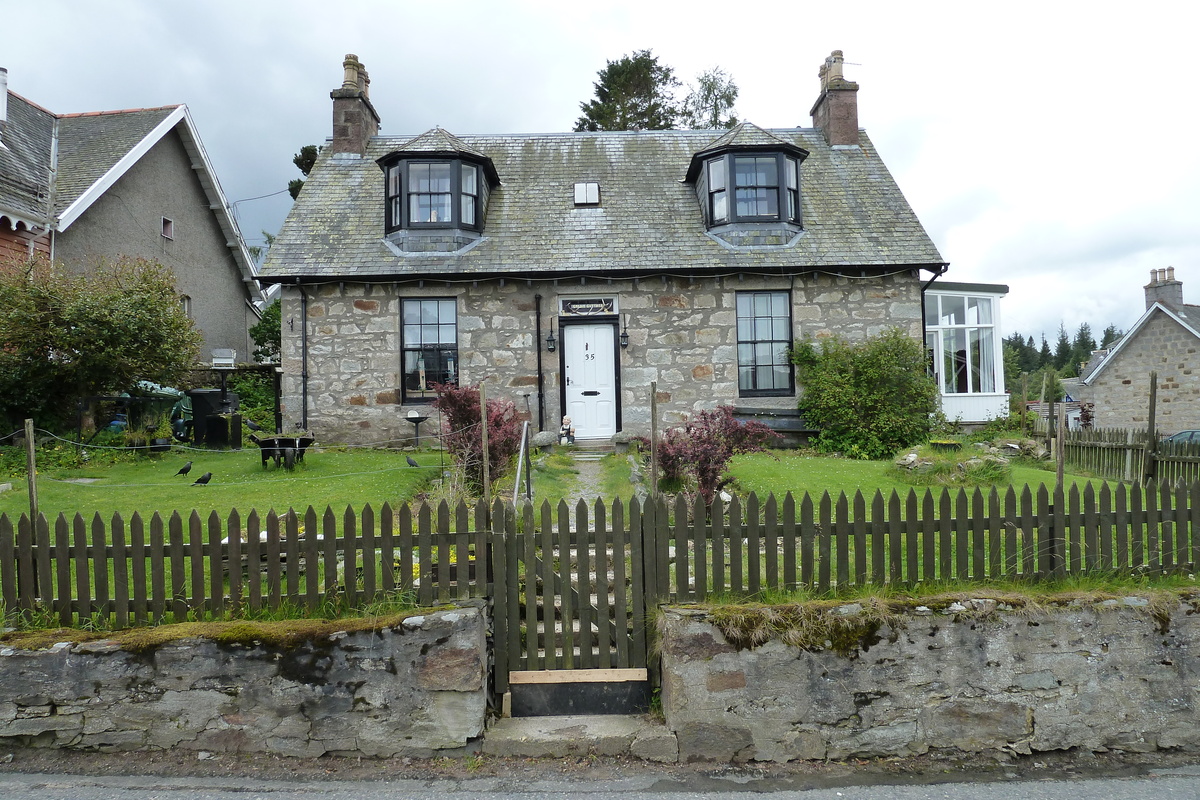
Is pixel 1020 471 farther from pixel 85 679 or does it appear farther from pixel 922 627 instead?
pixel 85 679

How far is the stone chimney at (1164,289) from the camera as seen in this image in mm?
27281

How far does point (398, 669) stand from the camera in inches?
189

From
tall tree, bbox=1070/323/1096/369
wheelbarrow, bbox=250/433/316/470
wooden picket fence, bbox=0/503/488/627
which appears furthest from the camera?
tall tree, bbox=1070/323/1096/369

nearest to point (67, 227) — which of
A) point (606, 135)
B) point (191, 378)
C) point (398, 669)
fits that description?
point (191, 378)

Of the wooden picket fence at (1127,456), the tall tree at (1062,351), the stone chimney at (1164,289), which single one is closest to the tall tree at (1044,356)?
the tall tree at (1062,351)

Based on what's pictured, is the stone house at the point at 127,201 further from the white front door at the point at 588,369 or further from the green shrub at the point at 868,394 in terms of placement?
the green shrub at the point at 868,394

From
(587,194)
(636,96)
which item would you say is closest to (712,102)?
(636,96)

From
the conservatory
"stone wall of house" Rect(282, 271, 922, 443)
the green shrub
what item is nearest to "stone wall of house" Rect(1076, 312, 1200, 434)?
the conservatory

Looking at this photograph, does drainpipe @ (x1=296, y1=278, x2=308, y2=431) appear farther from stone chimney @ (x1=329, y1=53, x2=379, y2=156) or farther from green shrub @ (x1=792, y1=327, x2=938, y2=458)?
green shrub @ (x1=792, y1=327, x2=938, y2=458)

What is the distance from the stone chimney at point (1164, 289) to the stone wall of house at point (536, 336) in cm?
2020

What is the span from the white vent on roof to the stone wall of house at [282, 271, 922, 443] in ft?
7.49

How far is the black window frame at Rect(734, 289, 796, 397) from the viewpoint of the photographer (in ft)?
46.8

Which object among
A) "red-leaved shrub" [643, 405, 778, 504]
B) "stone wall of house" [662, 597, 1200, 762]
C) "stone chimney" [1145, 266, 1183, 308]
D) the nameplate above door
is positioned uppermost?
"stone chimney" [1145, 266, 1183, 308]

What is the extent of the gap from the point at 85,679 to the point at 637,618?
370 centimetres
